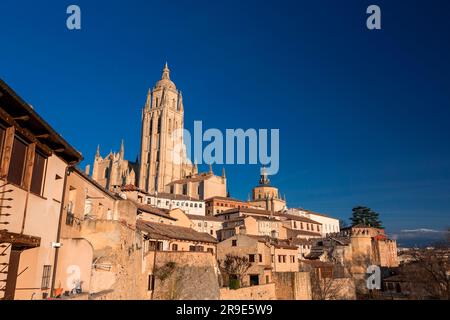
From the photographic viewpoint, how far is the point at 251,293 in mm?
36469

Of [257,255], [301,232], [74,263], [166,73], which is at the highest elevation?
[166,73]

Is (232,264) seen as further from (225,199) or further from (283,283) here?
(225,199)

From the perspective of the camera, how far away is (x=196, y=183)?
11444cm

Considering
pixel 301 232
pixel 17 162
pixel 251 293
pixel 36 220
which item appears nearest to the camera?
pixel 17 162

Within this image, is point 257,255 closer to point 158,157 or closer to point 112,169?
point 158,157

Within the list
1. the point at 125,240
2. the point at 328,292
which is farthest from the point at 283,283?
the point at 125,240

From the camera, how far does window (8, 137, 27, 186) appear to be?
415 inches

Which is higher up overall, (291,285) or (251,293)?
(291,285)

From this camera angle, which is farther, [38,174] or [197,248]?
[197,248]

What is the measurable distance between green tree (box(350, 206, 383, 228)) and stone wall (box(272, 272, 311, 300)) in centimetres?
7296

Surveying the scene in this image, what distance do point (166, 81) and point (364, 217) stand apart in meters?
96.6

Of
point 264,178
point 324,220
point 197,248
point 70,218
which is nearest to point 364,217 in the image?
point 324,220

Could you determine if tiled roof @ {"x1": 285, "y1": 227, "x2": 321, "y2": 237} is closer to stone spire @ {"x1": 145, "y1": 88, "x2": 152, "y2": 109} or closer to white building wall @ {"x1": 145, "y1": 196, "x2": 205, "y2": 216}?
white building wall @ {"x1": 145, "y1": 196, "x2": 205, "y2": 216}

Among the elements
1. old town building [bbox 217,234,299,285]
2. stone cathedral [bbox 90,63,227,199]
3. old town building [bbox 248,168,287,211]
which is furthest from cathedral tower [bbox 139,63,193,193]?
old town building [bbox 217,234,299,285]
